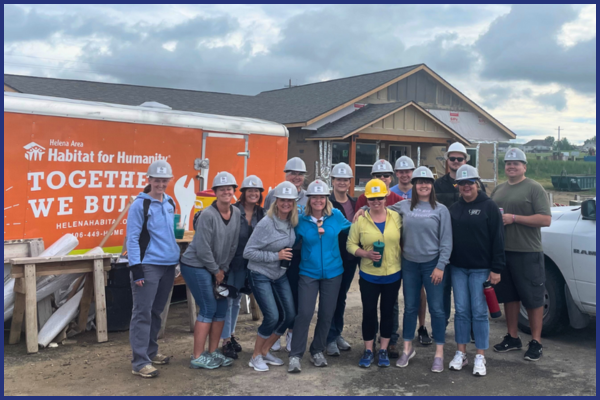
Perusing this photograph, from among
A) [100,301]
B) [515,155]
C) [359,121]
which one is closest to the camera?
[515,155]

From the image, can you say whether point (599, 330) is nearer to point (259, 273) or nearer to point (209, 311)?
point (259, 273)

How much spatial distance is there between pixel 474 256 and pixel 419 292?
0.60 m

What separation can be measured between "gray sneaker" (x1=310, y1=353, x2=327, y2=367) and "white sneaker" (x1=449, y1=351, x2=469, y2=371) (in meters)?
1.16

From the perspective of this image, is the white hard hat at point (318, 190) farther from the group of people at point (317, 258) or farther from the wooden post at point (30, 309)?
the wooden post at point (30, 309)

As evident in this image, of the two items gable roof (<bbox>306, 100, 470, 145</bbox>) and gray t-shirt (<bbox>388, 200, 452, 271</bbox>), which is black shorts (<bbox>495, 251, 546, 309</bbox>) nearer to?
gray t-shirt (<bbox>388, 200, 452, 271</bbox>)

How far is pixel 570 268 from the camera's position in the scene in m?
5.70

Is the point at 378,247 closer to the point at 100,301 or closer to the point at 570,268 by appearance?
the point at 570,268

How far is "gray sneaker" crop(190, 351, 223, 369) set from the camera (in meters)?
5.05

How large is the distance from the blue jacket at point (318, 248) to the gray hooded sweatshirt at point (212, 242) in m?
0.60

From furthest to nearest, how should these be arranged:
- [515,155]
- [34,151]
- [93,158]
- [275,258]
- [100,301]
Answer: [93,158]
[34,151]
[100,301]
[515,155]
[275,258]

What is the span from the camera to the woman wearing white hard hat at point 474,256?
4922 millimetres

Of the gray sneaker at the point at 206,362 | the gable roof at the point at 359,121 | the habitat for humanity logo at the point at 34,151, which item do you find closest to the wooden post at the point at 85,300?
the habitat for humanity logo at the point at 34,151

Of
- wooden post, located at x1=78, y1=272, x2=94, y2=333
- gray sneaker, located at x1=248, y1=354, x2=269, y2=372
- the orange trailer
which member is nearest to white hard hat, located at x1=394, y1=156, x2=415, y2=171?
gray sneaker, located at x1=248, y1=354, x2=269, y2=372

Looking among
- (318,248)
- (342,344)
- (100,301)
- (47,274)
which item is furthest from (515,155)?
(47,274)
